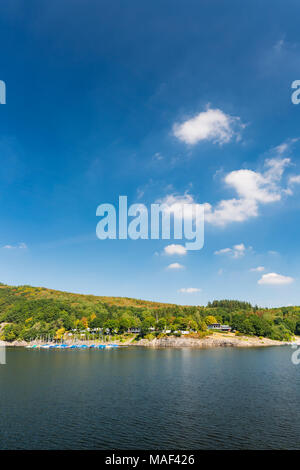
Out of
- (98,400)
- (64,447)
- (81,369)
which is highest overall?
(64,447)

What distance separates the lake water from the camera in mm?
42031

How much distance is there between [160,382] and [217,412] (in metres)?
32.1

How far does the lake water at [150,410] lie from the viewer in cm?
4203

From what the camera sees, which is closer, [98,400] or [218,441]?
[218,441]

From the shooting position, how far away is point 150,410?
56.6 meters

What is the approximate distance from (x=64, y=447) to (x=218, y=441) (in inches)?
888

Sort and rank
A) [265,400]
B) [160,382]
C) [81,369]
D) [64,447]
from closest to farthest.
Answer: [64,447] → [265,400] → [160,382] → [81,369]

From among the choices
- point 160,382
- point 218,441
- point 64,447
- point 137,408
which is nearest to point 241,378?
point 160,382

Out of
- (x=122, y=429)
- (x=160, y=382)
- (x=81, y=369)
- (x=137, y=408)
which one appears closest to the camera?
(x=122, y=429)

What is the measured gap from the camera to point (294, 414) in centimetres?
5362

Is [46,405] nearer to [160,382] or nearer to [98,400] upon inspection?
[98,400]

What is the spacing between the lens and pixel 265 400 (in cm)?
6406
